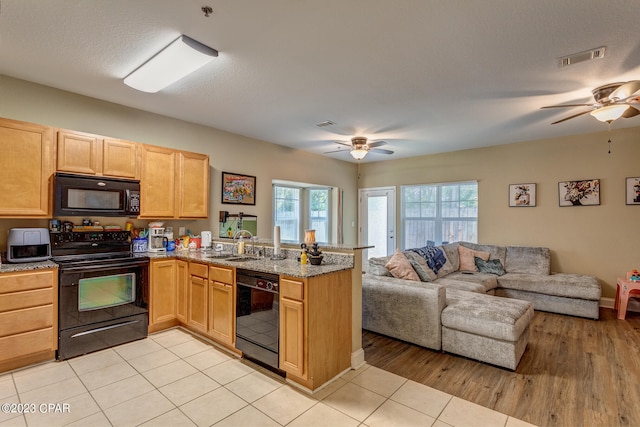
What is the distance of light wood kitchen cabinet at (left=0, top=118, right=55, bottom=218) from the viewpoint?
278 centimetres

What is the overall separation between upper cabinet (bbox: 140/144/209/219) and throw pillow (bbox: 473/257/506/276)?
14.7ft

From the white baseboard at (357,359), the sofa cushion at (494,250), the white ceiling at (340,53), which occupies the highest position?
the white ceiling at (340,53)

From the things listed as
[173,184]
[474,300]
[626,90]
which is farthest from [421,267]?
[173,184]

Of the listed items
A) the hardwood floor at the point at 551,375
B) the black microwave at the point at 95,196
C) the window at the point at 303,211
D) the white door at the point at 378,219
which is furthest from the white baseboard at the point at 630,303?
the black microwave at the point at 95,196

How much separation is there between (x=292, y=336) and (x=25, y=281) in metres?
2.39

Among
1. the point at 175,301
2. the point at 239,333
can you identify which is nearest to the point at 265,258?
the point at 239,333

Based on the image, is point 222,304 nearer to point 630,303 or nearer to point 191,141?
point 191,141

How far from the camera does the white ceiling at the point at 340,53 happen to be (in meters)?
2.01

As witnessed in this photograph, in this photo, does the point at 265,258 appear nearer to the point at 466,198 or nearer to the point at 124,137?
the point at 124,137

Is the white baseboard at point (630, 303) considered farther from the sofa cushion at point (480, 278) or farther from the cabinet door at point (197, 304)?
the cabinet door at point (197, 304)

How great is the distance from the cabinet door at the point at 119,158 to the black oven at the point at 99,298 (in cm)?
69

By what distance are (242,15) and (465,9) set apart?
147 cm

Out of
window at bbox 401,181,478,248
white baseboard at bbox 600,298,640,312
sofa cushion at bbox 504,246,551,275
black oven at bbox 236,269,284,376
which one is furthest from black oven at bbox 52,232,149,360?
white baseboard at bbox 600,298,640,312

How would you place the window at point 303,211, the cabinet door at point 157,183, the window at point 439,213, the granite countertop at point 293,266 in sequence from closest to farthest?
1. the granite countertop at point 293,266
2. the cabinet door at point 157,183
3. the window at point 439,213
4. the window at point 303,211
